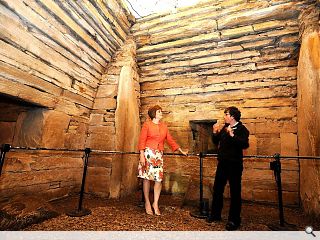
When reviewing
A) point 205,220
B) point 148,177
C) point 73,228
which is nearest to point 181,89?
point 148,177

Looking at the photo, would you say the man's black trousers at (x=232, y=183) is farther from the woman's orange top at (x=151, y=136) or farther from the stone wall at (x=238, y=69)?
the stone wall at (x=238, y=69)

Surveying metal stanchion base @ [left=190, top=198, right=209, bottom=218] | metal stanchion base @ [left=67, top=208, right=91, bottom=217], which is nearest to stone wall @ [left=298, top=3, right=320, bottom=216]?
metal stanchion base @ [left=190, top=198, right=209, bottom=218]

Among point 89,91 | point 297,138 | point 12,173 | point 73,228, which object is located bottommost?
point 73,228

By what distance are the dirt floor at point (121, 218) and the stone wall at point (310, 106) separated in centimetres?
42

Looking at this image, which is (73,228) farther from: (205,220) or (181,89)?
(181,89)

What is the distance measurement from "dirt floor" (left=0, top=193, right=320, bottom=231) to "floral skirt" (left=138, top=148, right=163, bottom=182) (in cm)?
65

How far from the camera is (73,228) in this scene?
2.83 meters

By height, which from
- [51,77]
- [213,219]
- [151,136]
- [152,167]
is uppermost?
[51,77]

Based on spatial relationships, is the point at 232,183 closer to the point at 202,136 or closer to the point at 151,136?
the point at 151,136

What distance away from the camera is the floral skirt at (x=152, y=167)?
11.4 ft

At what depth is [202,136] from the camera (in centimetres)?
567

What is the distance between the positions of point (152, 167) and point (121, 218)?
0.94 m

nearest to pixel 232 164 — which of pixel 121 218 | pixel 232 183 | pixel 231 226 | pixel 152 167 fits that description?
pixel 232 183

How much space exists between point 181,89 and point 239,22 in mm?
1949
